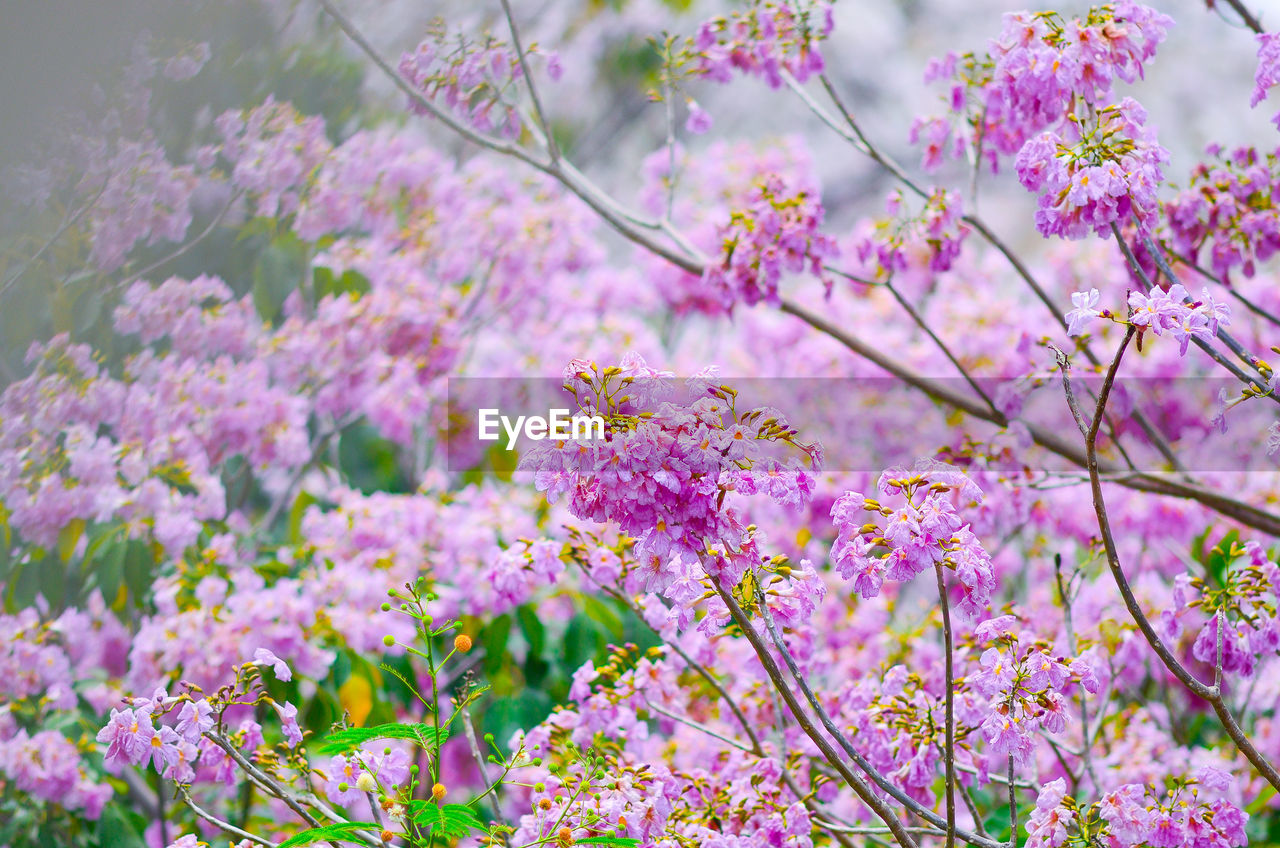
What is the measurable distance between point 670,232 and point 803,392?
163 centimetres

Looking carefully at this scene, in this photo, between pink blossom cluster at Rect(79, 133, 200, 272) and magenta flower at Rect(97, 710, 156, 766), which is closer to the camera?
magenta flower at Rect(97, 710, 156, 766)

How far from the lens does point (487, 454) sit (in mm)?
3125

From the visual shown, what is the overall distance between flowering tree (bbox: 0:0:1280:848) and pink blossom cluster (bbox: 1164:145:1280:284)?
0.04ft

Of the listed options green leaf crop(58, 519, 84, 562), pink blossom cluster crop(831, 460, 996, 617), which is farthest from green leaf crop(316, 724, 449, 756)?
green leaf crop(58, 519, 84, 562)

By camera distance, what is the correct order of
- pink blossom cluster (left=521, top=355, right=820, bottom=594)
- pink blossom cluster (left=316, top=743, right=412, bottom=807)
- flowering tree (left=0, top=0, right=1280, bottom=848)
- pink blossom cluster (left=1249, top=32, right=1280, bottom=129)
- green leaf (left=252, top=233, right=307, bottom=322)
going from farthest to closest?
green leaf (left=252, top=233, right=307, bottom=322) → pink blossom cluster (left=1249, top=32, right=1280, bottom=129) → pink blossom cluster (left=316, top=743, right=412, bottom=807) → flowering tree (left=0, top=0, right=1280, bottom=848) → pink blossom cluster (left=521, top=355, right=820, bottom=594)

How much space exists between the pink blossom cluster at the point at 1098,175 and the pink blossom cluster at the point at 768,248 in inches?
22.6

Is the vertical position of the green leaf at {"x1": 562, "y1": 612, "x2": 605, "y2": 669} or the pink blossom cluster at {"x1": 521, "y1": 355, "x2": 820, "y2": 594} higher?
the pink blossom cluster at {"x1": 521, "y1": 355, "x2": 820, "y2": 594}

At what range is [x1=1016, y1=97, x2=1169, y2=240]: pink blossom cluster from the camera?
1.21m

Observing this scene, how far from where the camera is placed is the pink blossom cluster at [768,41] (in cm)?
197

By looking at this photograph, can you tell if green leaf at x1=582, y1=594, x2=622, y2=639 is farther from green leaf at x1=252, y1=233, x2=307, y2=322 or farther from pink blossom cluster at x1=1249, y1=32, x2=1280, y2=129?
pink blossom cluster at x1=1249, y1=32, x2=1280, y2=129

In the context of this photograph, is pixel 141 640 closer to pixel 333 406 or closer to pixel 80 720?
pixel 80 720

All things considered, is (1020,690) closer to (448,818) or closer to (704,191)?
(448,818)

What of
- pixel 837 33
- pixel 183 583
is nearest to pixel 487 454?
pixel 183 583

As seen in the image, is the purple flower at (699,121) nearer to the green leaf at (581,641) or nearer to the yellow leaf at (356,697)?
the green leaf at (581,641)
